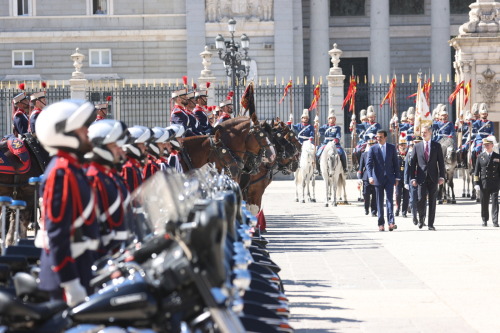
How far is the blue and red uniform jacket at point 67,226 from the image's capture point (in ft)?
21.1

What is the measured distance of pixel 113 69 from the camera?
56.0 meters

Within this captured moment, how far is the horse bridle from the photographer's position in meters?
16.9

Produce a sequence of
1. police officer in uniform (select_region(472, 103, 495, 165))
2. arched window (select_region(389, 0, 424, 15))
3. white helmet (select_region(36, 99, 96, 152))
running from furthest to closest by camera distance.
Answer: arched window (select_region(389, 0, 424, 15)), police officer in uniform (select_region(472, 103, 495, 165)), white helmet (select_region(36, 99, 96, 152))

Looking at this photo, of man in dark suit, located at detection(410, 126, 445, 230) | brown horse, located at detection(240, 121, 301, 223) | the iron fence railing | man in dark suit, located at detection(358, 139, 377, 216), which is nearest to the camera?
brown horse, located at detection(240, 121, 301, 223)

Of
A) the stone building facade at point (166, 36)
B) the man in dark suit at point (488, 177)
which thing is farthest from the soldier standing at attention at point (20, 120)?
the stone building facade at point (166, 36)

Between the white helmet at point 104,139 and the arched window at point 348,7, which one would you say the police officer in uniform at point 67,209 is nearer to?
the white helmet at point 104,139

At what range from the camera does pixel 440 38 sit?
191 ft

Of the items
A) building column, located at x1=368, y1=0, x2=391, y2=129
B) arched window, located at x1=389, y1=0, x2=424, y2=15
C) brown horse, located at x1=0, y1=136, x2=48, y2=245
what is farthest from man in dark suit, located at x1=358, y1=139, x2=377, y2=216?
arched window, located at x1=389, y1=0, x2=424, y2=15

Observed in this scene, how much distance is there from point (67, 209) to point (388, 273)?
8.18 meters

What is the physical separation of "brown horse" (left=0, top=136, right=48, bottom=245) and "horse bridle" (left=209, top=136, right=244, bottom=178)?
7.94ft

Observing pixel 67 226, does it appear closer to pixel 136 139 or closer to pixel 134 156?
pixel 134 156

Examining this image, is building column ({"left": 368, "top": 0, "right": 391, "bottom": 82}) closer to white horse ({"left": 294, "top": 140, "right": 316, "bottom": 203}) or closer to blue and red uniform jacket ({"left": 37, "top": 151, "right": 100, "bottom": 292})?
white horse ({"left": 294, "top": 140, "right": 316, "bottom": 203})

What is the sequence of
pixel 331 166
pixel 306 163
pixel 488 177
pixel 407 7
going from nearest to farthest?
pixel 488 177, pixel 331 166, pixel 306 163, pixel 407 7

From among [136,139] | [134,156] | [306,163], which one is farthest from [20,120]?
[306,163]
